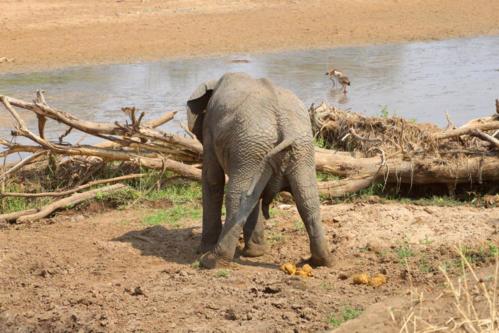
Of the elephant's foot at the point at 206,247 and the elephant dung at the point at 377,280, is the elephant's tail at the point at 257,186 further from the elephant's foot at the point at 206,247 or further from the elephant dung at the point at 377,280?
the elephant dung at the point at 377,280

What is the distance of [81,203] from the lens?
9586 mm

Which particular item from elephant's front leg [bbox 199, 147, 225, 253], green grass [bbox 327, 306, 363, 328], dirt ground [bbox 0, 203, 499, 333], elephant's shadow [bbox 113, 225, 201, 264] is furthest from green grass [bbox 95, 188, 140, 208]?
green grass [bbox 327, 306, 363, 328]

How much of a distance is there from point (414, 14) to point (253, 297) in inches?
682

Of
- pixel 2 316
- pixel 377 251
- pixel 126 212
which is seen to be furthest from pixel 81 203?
pixel 377 251

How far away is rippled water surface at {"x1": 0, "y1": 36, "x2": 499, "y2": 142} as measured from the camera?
14047 millimetres

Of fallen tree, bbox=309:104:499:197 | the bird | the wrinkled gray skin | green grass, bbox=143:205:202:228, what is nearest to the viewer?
the wrinkled gray skin

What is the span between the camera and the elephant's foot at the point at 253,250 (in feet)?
25.2

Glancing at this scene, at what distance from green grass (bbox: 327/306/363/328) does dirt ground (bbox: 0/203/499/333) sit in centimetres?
4

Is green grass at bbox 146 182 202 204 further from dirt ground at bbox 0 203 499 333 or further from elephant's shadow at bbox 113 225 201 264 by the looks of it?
elephant's shadow at bbox 113 225 201 264

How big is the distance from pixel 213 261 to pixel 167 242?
1162 mm

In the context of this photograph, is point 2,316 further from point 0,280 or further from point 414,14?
point 414,14

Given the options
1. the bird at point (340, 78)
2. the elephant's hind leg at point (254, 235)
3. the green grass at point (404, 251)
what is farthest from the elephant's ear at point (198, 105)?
the bird at point (340, 78)

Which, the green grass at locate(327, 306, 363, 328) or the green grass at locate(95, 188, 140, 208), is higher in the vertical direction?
the green grass at locate(327, 306, 363, 328)

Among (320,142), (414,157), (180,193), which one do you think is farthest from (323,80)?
(414,157)
